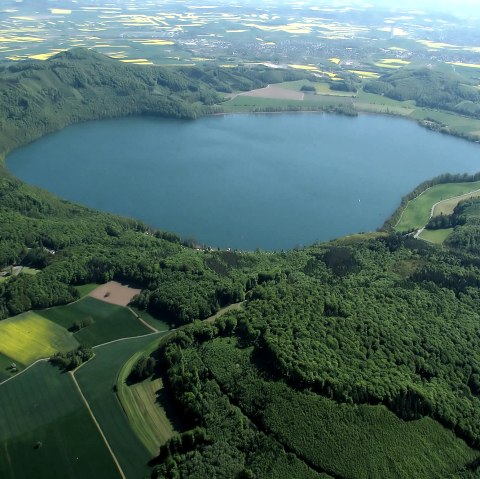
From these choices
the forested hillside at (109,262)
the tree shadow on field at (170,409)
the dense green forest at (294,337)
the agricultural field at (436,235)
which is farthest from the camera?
the agricultural field at (436,235)

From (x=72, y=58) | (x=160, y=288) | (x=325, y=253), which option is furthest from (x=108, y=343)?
(x=72, y=58)

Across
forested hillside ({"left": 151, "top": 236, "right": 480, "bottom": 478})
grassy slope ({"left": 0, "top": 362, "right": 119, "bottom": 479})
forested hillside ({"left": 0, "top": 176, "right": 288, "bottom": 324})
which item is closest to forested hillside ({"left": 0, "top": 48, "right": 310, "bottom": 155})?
forested hillside ({"left": 0, "top": 176, "right": 288, "bottom": 324})

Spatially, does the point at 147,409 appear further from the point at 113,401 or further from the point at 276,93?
the point at 276,93

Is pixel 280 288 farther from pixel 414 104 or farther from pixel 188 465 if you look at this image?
pixel 414 104

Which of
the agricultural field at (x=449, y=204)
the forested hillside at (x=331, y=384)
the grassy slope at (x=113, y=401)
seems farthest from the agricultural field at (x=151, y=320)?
the agricultural field at (x=449, y=204)

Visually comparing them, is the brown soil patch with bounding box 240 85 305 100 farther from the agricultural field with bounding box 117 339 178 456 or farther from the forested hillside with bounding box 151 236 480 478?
the agricultural field with bounding box 117 339 178 456

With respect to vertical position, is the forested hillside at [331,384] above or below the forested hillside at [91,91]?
above

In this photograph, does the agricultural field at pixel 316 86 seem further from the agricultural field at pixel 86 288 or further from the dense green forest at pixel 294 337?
the agricultural field at pixel 86 288
